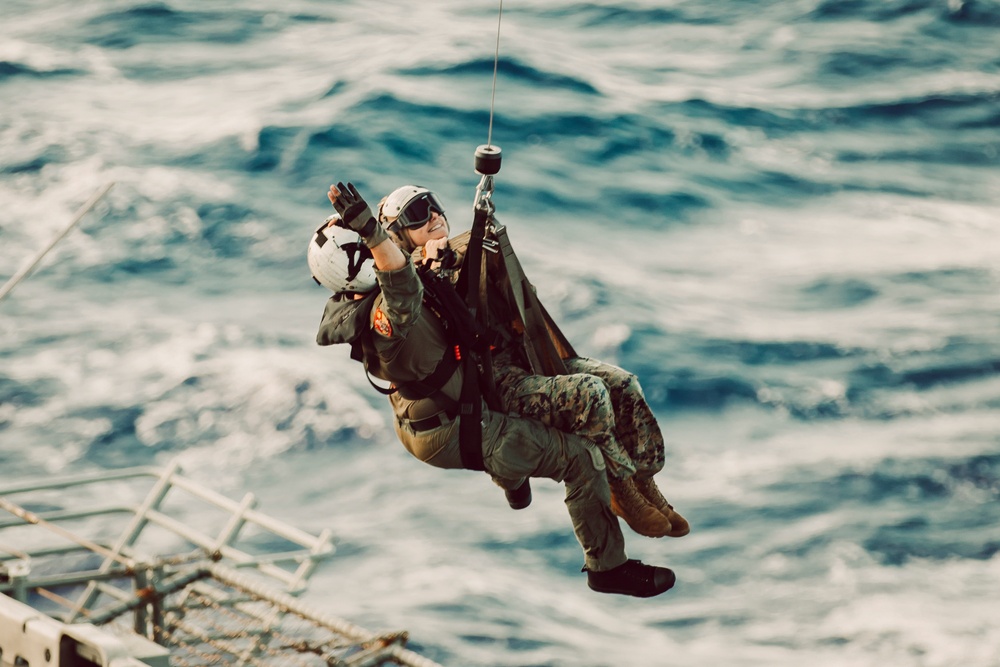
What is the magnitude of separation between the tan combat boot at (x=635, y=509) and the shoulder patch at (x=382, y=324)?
2.06m

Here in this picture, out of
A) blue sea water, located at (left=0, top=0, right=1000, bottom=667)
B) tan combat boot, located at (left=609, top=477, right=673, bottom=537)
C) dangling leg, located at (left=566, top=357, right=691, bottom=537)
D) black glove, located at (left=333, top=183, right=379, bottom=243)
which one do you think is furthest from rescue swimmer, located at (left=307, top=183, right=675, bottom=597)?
blue sea water, located at (left=0, top=0, right=1000, bottom=667)

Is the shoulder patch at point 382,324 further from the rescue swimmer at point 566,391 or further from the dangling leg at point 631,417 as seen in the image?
the dangling leg at point 631,417

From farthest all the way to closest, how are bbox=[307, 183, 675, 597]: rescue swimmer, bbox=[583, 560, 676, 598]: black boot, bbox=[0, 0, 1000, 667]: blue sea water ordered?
bbox=[0, 0, 1000, 667]: blue sea water < bbox=[583, 560, 676, 598]: black boot < bbox=[307, 183, 675, 597]: rescue swimmer

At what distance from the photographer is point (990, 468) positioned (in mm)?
37562

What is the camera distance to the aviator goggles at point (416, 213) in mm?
8797

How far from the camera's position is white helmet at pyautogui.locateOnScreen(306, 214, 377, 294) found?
8.05m

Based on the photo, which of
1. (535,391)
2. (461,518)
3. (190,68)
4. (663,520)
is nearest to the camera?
(535,391)

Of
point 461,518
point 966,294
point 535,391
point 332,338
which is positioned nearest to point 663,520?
point 535,391

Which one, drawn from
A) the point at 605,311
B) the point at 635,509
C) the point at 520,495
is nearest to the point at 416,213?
the point at 520,495

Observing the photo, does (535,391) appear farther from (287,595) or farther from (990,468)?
(990,468)

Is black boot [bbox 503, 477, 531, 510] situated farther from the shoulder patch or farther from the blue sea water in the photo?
the blue sea water

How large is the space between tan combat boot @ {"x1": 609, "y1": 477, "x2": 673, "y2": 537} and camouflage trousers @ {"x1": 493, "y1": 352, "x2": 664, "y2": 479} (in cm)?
14

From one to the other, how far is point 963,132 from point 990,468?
11.5 meters

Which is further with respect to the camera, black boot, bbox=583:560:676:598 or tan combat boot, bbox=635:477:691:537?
tan combat boot, bbox=635:477:691:537
